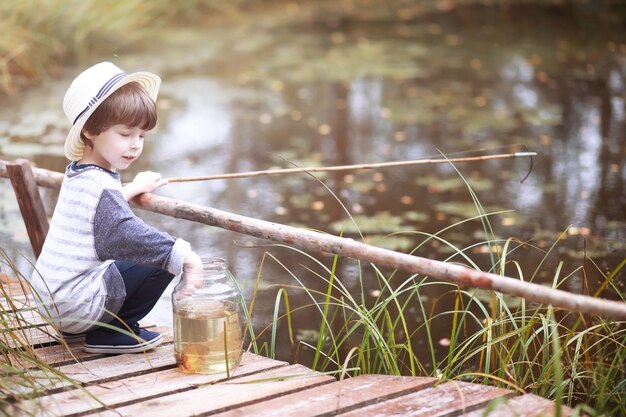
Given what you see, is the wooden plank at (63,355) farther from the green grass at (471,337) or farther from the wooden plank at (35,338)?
the green grass at (471,337)

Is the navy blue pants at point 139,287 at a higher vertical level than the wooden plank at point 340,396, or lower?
higher

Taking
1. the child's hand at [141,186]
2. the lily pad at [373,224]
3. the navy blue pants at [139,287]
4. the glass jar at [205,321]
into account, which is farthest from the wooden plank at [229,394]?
the lily pad at [373,224]

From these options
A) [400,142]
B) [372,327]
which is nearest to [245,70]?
[400,142]

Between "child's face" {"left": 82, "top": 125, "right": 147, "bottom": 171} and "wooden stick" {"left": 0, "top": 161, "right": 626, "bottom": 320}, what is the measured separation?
25 cm

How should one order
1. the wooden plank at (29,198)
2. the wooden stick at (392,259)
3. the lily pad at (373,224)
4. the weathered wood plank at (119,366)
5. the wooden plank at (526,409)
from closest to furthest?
the wooden stick at (392,259) → the wooden plank at (526,409) → the weathered wood plank at (119,366) → the wooden plank at (29,198) → the lily pad at (373,224)

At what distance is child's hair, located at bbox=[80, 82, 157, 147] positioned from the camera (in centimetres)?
325

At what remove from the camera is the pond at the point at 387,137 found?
5582mm

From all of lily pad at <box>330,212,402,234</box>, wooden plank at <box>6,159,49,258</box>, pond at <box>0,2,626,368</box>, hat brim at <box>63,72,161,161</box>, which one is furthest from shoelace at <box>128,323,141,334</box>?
lily pad at <box>330,212,402,234</box>

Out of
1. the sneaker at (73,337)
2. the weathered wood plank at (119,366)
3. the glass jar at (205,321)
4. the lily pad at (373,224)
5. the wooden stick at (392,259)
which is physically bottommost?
the lily pad at (373,224)

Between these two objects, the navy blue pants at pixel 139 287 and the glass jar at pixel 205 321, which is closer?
the glass jar at pixel 205 321

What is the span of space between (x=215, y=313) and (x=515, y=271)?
2384 mm

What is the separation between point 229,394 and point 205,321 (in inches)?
12.7

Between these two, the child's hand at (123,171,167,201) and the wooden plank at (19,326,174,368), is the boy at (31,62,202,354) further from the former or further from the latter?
the child's hand at (123,171,167,201)

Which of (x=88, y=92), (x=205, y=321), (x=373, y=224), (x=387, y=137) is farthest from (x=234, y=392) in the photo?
(x=387, y=137)
